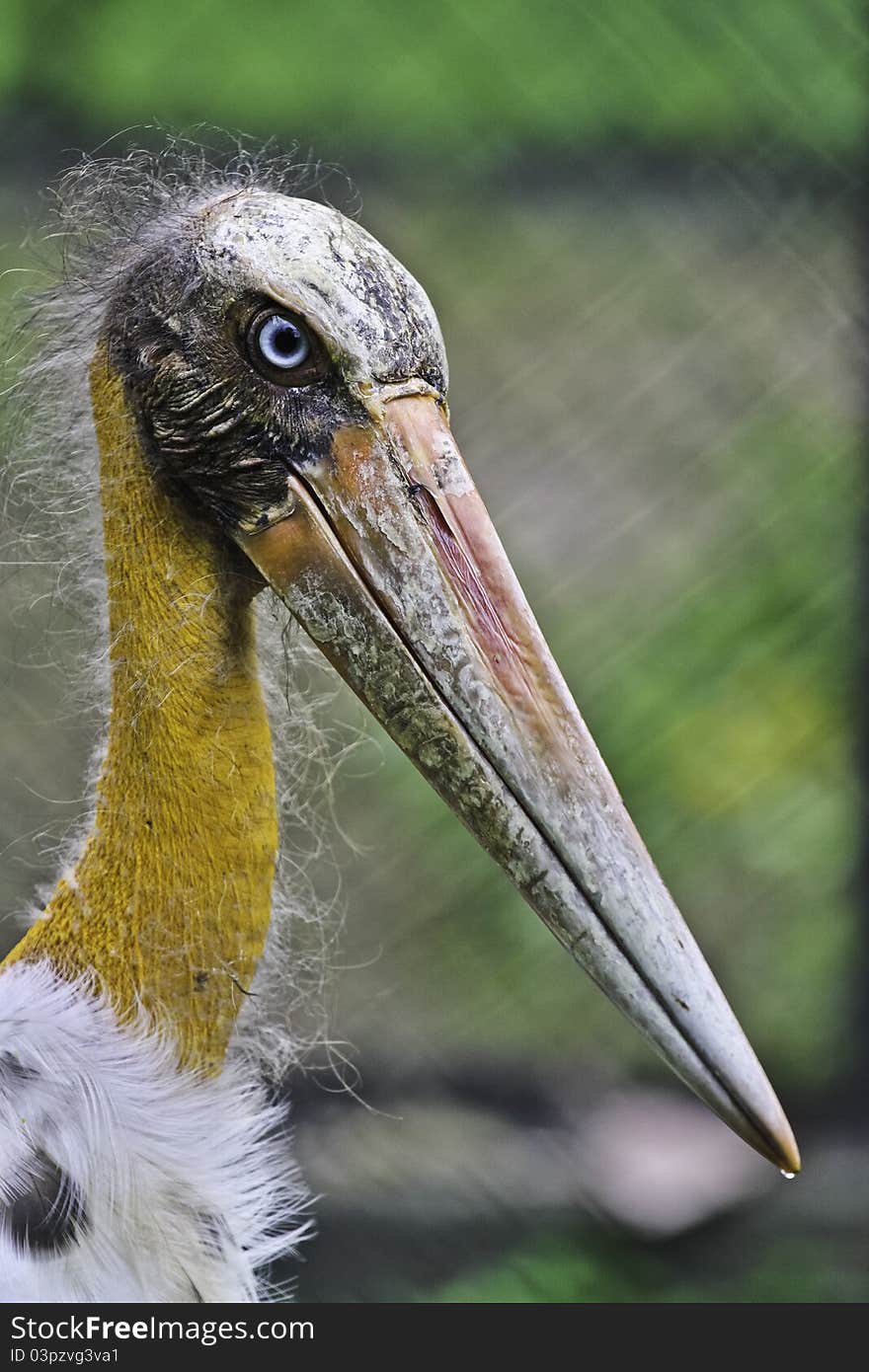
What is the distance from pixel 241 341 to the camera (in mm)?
976

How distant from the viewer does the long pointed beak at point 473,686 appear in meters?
0.92

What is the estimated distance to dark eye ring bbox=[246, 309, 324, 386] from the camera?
37.4 inches

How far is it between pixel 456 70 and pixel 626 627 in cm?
69

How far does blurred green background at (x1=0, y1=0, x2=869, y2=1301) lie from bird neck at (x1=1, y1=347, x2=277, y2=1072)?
28.2 inches

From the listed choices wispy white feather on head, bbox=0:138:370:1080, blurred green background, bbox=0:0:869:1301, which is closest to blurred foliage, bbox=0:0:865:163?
blurred green background, bbox=0:0:869:1301

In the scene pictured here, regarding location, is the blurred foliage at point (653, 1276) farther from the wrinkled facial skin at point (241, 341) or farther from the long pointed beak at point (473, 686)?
the wrinkled facial skin at point (241, 341)

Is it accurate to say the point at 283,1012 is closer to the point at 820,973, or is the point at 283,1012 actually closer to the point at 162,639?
the point at 162,639

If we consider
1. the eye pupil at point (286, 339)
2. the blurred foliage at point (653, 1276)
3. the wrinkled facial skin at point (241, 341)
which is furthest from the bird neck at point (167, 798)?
the blurred foliage at point (653, 1276)

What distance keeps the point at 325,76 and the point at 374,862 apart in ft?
Result: 3.04

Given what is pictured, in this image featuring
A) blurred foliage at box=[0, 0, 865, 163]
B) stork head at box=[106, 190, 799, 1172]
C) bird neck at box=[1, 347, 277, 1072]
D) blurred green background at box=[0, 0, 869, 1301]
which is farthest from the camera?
blurred green background at box=[0, 0, 869, 1301]

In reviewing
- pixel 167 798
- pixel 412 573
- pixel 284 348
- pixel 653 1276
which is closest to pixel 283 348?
pixel 284 348

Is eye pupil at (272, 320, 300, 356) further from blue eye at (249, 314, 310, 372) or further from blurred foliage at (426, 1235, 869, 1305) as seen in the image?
blurred foliage at (426, 1235, 869, 1305)
